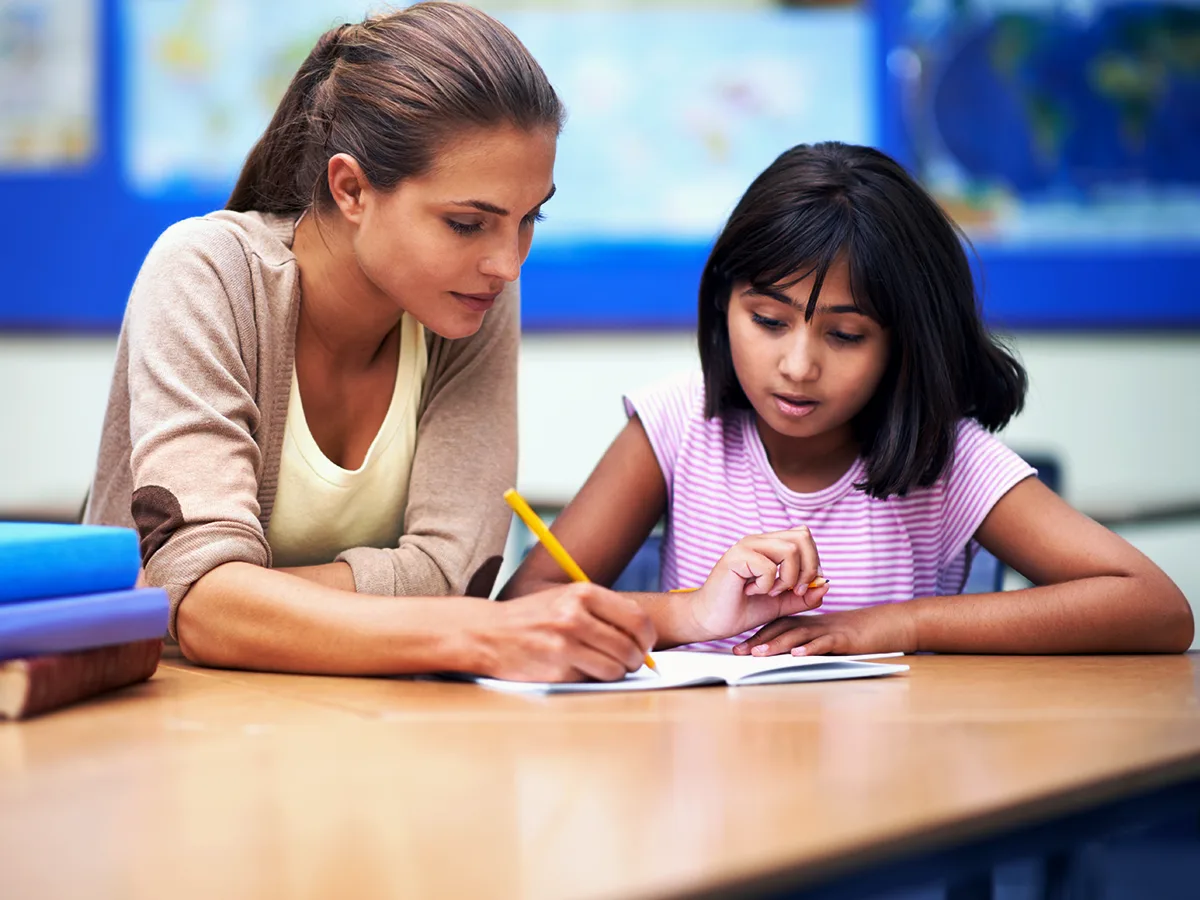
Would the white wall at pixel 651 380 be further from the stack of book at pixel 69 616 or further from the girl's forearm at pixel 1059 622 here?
the stack of book at pixel 69 616

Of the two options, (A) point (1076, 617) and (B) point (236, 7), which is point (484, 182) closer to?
(A) point (1076, 617)

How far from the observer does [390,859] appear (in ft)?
1.98

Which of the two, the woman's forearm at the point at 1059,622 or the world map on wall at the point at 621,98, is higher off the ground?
the world map on wall at the point at 621,98

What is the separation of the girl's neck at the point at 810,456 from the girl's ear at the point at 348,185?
0.54 m

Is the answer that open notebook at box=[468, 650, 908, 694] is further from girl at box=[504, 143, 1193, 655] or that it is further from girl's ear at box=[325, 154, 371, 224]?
girl's ear at box=[325, 154, 371, 224]

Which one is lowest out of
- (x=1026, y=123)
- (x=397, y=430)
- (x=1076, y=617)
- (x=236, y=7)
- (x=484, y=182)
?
(x=1076, y=617)

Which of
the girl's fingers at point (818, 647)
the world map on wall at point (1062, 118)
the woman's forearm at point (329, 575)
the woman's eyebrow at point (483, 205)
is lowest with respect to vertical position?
the girl's fingers at point (818, 647)

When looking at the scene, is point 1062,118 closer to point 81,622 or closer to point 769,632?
point 769,632

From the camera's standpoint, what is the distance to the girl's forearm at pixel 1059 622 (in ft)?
4.23

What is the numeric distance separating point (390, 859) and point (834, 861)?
20 centimetres

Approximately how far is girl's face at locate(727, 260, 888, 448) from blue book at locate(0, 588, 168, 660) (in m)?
0.67

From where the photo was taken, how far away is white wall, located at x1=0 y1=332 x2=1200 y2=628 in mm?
3270

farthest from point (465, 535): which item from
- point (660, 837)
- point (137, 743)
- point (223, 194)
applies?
point (223, 194)

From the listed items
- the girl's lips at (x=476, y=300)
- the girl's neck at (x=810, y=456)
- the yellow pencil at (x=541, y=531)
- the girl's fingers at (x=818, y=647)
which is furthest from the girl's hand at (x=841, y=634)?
the girl's lips at (x=476, y=300)
